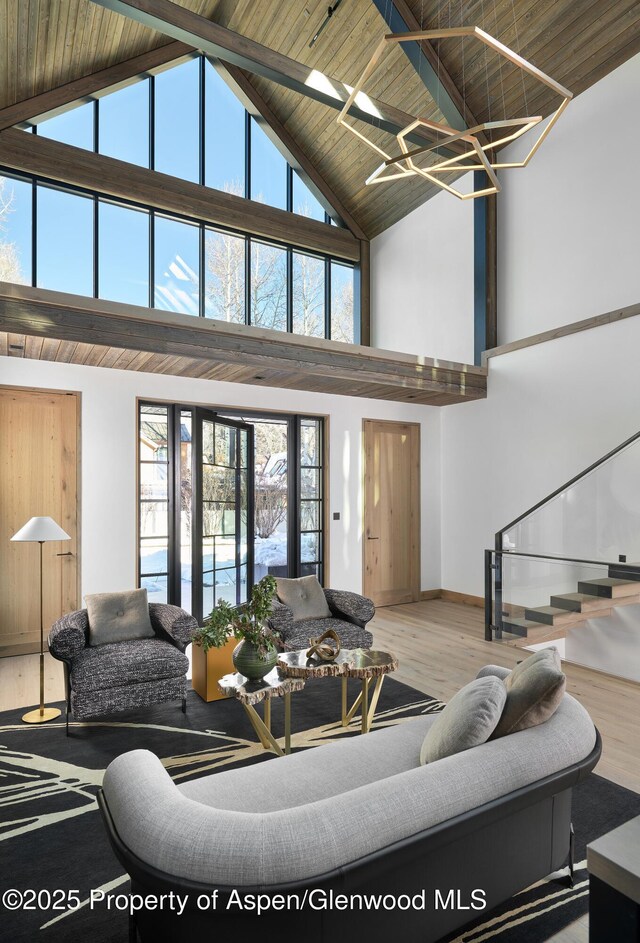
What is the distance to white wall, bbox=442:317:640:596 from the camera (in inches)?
205

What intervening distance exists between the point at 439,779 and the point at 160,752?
2.05 metres

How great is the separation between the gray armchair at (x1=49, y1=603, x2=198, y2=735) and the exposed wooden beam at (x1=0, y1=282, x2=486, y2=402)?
210cm

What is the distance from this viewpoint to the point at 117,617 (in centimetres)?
385

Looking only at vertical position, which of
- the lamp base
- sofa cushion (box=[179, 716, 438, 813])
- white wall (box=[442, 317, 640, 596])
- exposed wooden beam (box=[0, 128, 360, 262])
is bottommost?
the lamp base

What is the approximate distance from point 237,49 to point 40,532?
170 inches

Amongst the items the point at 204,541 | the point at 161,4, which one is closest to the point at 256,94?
the point at 161,4

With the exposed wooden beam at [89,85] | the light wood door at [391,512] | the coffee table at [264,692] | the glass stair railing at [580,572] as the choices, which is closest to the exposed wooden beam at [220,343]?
the light wood door at [391,512]

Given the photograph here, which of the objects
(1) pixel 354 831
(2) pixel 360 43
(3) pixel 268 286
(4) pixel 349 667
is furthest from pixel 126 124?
(1) pixel 354 831

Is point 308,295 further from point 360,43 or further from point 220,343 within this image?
point 220,343

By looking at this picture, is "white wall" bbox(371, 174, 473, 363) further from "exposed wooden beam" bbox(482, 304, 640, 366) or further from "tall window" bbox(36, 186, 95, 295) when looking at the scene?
"tall window" bbox(36, 186, 95, 295)

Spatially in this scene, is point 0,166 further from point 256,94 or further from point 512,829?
point 512,829

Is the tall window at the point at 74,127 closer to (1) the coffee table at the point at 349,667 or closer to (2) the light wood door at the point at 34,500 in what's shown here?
(2) the light wood door at the point at 34,500

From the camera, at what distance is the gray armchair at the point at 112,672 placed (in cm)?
330

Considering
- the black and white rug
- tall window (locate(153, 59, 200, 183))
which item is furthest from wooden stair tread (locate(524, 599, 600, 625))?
tall window (locate(153, 59, 200, 183))
